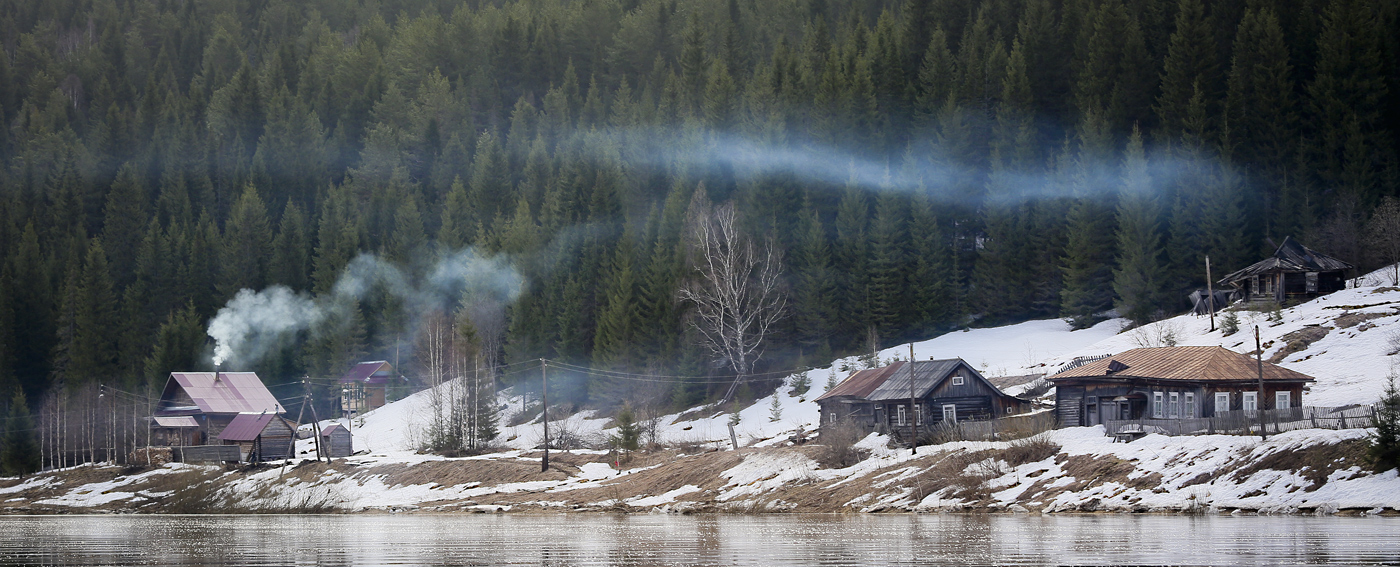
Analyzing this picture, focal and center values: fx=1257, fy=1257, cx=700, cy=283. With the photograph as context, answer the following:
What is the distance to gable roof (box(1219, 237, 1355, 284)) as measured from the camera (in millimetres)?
74375

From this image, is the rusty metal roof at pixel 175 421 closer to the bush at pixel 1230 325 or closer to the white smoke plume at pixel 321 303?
the white smoke plume at pixel 321 303

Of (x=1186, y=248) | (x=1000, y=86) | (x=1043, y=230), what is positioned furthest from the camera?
(x=1000, y=86)

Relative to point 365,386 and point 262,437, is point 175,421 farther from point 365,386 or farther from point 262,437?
point 365,386

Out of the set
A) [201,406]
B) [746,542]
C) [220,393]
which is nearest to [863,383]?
[746,542]

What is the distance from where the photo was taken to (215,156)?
144500mm

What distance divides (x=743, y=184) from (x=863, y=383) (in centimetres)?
3187

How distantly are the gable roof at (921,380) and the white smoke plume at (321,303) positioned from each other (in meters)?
51.0

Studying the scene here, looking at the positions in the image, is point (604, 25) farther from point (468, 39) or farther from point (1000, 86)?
point (1000, 86)

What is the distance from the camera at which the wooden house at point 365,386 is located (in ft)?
343

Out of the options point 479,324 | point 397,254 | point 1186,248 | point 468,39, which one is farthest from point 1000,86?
point 468,39

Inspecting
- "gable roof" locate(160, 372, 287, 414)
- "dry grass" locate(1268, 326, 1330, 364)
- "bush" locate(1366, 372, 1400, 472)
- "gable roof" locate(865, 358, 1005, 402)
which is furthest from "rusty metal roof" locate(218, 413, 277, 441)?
"bush" locate(1366, 372, 1400, 472)

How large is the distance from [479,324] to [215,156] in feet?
195

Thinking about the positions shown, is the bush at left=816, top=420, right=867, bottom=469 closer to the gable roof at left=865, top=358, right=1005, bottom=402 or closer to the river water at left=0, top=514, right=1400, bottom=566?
the gable roof at left=865, top=358, right=1005, bottom=402

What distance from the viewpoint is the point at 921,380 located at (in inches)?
2564
